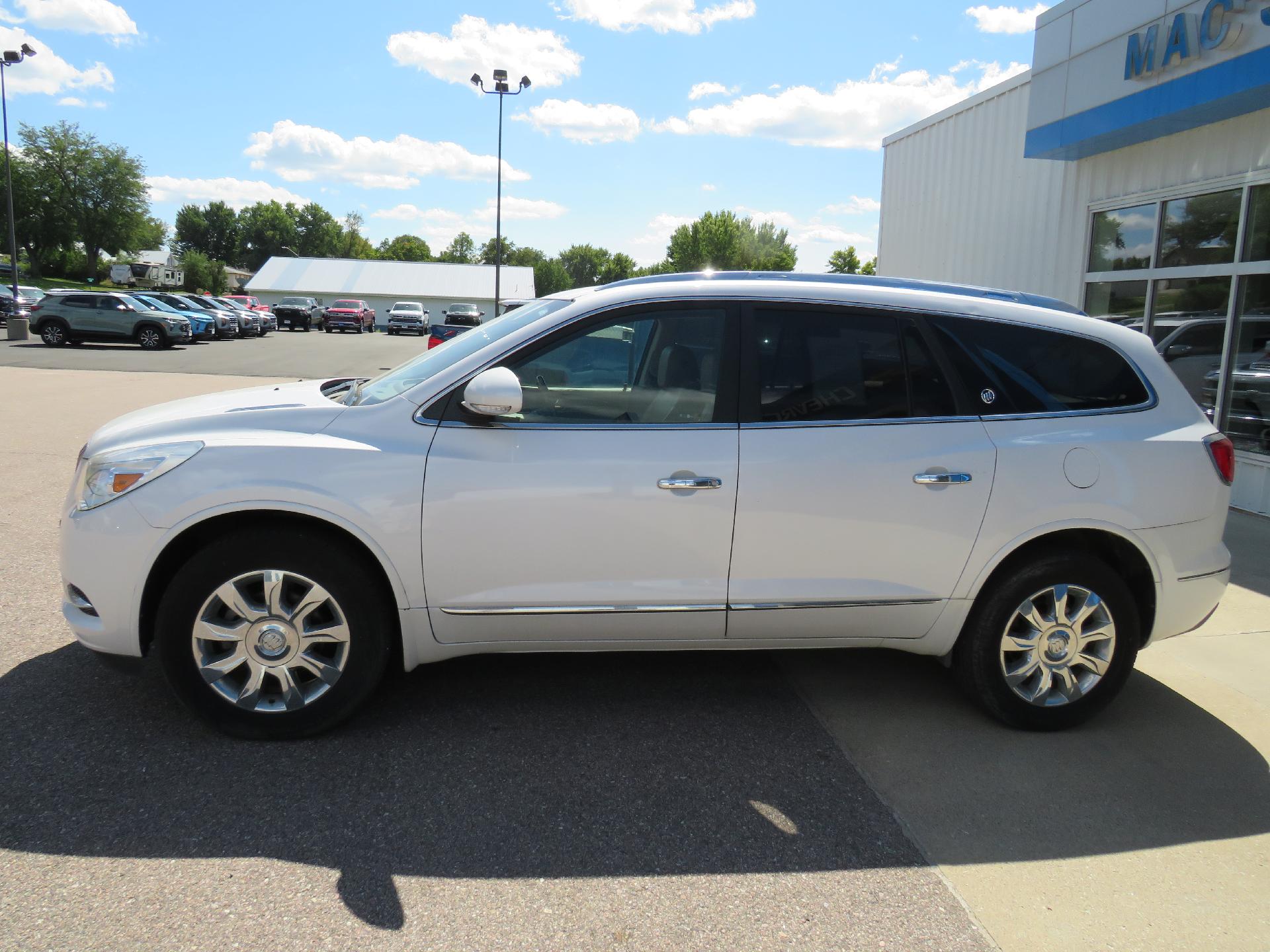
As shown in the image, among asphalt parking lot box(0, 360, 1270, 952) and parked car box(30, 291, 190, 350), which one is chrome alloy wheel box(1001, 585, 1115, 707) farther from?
parked car box(30, 291, 190, 350)

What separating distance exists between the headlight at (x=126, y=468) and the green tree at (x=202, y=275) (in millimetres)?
97920

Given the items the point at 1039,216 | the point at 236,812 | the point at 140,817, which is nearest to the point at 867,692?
the point at 236,812

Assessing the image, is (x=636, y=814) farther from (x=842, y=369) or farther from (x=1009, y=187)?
(x=1009, y=187)

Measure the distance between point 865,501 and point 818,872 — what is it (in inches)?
54.0

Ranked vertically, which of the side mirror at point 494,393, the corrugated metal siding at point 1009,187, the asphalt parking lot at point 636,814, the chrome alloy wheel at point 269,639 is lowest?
the asphalt parking lot at point 636,814

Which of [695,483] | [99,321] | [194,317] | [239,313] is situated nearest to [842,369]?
[695,483]

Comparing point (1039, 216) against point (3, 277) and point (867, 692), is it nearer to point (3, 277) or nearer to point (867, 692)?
point (867, 692)

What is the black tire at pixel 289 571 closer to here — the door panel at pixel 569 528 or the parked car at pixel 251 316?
the door panel at pixel 569 528

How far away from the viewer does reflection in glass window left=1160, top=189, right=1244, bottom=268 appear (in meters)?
8.21

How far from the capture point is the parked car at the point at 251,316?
127ft

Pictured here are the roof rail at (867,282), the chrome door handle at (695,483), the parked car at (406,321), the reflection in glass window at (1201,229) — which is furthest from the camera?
the parked car at (406,321)

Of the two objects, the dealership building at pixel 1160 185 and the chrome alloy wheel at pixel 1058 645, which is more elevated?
the dealership building at pixel 1160 185

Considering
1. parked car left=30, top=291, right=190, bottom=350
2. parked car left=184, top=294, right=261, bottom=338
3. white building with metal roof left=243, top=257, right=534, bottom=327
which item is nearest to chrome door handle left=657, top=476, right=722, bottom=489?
parked car left=30, top=291, right=190, bottom=350

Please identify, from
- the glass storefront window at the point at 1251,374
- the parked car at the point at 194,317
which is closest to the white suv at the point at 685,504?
the glass storefront window at the point at 1251,374
